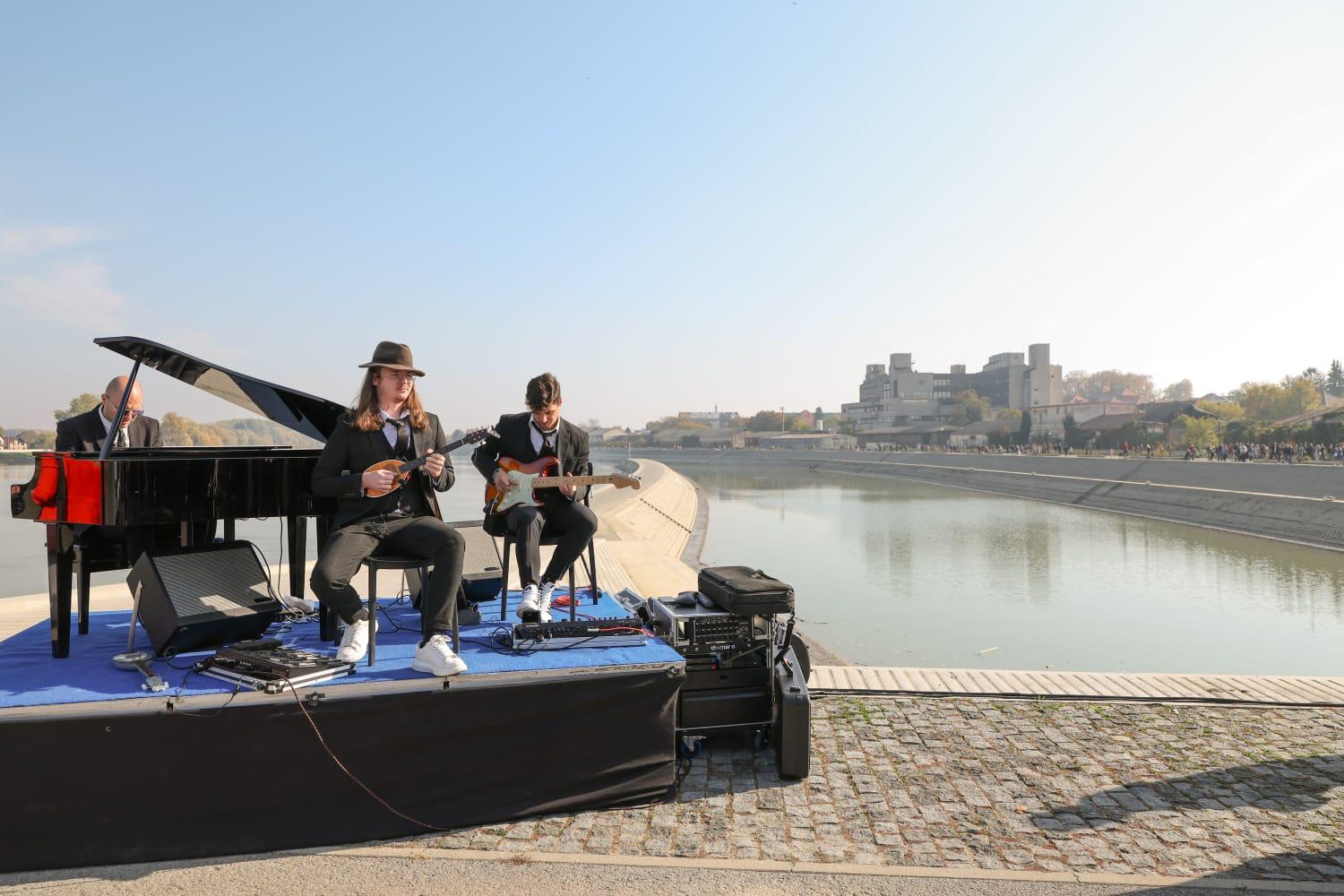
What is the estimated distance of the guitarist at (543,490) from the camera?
6.16 meters

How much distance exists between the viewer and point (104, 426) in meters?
7.23

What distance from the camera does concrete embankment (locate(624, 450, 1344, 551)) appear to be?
94.3ft

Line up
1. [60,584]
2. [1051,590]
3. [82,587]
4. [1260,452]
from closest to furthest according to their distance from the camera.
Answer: [60,584], [82,587], [1051,590], [1260,452]

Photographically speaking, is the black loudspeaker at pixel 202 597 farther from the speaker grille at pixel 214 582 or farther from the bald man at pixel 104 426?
the bald man at pixel 104 426

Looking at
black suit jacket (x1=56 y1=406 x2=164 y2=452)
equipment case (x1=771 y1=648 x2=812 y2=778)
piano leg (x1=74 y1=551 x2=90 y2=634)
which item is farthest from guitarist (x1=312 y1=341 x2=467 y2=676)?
black suit jacket (x1=56 y1=406 x2=164 y2=452)

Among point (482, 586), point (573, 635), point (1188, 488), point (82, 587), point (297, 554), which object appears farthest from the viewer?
point (1188, 488)

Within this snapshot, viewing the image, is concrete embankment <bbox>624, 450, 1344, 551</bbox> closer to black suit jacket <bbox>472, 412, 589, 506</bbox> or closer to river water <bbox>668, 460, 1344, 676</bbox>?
river water <bbox>668, 460, 1344, 676</bbox>

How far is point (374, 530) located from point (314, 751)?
1.46m

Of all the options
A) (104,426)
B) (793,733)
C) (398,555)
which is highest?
(104,426)

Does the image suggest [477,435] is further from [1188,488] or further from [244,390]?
[1188,488]

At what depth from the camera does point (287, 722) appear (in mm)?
3979

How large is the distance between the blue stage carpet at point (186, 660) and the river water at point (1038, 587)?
836cm

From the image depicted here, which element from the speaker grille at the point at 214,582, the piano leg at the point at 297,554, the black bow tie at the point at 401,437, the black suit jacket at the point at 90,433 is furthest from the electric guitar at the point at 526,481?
the black suit jacket at the point at 90,433

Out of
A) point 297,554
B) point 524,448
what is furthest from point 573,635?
point 297,554
